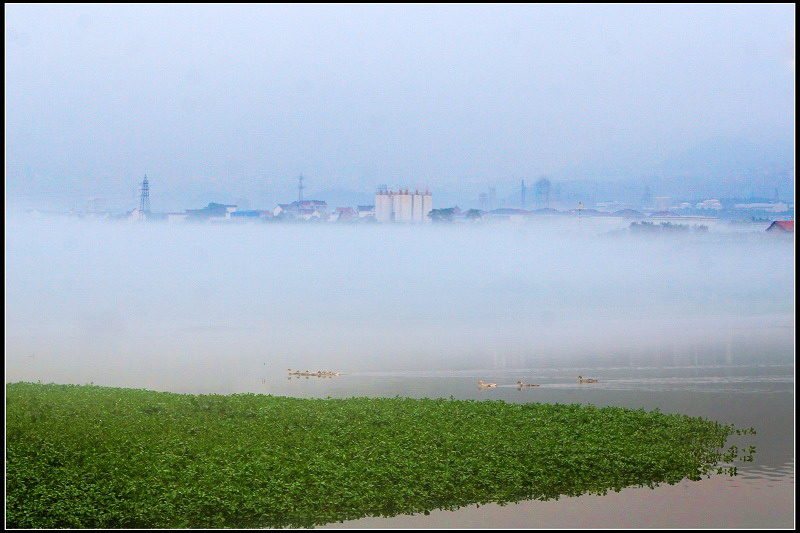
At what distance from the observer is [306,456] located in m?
8.12

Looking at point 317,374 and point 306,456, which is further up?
point 317,374

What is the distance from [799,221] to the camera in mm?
7258

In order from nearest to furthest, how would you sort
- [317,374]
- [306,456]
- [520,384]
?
1. [306,456]
2. [520,384]
3. [317,374]

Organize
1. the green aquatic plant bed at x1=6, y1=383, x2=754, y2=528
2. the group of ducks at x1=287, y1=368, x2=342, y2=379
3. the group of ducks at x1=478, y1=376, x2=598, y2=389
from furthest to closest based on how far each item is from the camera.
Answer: the group of ducks at x1=287, y1=368, x2=342, y2=379 < the group of ducks at x1=478, y1=376, x2=598, y2=389 < the green aquatic plant bed at x1=6, y1=383, x2=754, y2=528

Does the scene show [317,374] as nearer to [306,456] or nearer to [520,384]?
[520,384]

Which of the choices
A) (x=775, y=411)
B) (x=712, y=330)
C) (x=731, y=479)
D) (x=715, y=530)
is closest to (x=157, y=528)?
(x=715, y=530)

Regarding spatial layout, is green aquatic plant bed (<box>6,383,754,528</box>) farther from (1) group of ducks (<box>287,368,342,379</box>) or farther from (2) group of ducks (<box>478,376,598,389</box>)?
(1) group of ducks (<box>287,368,342,379</box>)

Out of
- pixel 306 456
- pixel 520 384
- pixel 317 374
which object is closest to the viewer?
pixel 306 456

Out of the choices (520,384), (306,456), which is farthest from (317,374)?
(306,456)

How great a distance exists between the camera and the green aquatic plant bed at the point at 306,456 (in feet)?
23.7

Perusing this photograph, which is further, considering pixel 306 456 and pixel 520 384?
pixel 520 384

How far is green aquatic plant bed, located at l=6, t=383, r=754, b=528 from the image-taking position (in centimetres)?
721

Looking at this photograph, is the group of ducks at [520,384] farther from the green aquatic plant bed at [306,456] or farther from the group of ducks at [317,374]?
the group of ducks at [317,374]

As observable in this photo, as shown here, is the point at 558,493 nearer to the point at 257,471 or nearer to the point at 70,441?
the point at 257,471
